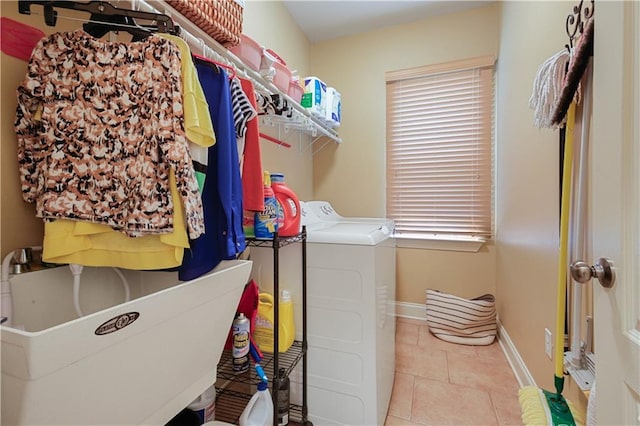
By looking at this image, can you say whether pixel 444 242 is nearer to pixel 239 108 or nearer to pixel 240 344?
pixel 240 344

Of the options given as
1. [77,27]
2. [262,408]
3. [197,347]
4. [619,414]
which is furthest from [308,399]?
[77,27]

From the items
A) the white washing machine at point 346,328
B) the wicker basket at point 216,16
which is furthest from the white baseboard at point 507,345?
the wicker basket at point 216,16

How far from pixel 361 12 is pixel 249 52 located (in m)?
1.64

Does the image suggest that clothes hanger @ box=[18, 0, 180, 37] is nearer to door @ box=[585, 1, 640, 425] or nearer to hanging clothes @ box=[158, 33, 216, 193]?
hanging clothes @ box=[158, 33, 216, 193]

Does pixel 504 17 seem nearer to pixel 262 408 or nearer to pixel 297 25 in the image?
pixel 297 25

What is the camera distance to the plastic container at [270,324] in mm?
1338

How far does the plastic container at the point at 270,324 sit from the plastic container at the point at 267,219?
0.38 metres

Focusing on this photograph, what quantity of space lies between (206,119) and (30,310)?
687 millimetres

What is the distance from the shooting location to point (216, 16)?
106 centimetres

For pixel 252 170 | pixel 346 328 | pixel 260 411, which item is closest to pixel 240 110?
pixel 252 170

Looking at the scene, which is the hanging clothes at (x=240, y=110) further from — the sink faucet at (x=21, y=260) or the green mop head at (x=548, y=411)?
the green mop head at (x=548, y=411)

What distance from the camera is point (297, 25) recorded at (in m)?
2.58

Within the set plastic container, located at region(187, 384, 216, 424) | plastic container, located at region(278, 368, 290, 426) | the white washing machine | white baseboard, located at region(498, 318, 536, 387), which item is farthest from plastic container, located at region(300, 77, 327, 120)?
white baseboard, located at region(498, 318, 536, 387)

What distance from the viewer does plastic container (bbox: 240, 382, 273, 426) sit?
1.14 meters
